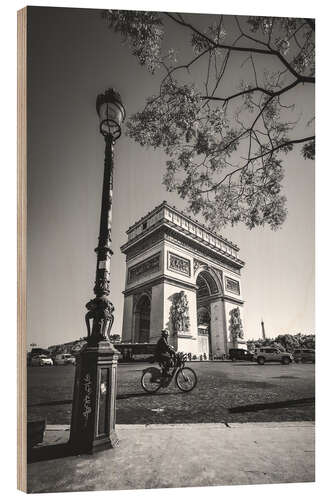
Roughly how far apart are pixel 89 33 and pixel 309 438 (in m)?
5.24

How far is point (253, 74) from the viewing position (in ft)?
13.2

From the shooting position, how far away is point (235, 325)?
13.4m

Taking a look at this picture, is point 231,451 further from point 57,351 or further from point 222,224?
point 222,224

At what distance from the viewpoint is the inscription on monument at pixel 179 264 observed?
12.4 m

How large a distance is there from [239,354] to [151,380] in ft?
30.2

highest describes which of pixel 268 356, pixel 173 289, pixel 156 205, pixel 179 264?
pixel 156 205

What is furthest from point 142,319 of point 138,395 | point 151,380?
point 138,395

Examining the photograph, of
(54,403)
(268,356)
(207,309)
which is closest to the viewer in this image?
(54,403)

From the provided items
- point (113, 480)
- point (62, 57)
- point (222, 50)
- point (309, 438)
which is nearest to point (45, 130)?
point (62, 57)

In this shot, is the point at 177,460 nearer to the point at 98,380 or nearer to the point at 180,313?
the point at 98,380

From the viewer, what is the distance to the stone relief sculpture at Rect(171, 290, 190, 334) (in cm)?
1170

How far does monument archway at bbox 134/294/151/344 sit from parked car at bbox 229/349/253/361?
432cm

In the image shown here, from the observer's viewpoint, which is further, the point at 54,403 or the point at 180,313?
the point at 180,313

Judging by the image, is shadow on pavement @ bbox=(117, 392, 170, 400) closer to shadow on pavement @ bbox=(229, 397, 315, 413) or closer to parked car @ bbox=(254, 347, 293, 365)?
shadow on pavement @ bbox=(229, 397, 315, 413)
